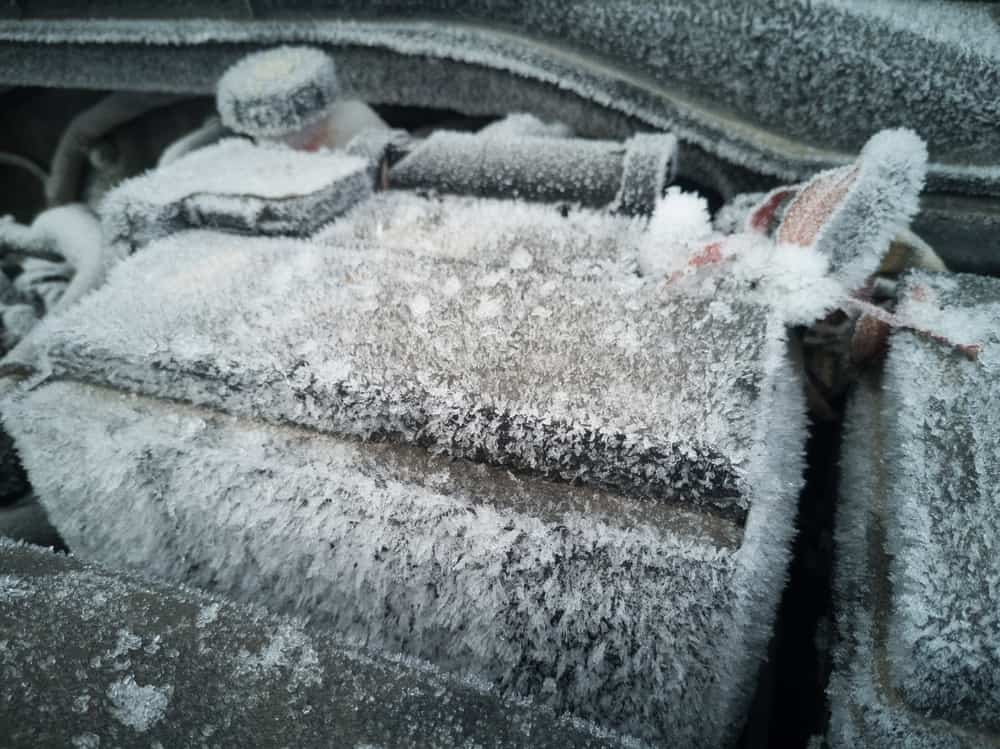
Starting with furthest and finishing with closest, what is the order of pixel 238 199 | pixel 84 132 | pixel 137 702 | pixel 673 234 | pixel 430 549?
1. pixel 84 132
2. pixel 238 199
3. pixel 673 234
4. pixel 430 549
5. pixel 137 702

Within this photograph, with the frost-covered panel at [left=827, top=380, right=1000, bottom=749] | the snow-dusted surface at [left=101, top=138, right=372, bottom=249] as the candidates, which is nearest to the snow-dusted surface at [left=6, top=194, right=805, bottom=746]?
the frost-covered panel at [left=827, top=380, right=1000, bottom=749]

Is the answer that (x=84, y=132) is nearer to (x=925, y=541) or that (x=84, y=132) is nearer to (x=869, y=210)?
(x=869, y=210)

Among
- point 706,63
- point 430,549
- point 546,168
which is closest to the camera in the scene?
point 430,549

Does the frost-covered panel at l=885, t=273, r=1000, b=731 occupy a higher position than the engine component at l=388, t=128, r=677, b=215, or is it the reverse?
the engine component at l=388, t=128, r=677, b=215

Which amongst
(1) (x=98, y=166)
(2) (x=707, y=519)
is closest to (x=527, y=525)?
(2) (x=707, y=519)

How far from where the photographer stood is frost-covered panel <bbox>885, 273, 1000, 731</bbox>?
690 mm

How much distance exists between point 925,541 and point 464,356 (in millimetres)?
693

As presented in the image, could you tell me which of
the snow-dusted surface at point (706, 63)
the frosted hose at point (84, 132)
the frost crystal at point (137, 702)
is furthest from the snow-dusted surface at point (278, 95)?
the frost crystal at point (137, 702)

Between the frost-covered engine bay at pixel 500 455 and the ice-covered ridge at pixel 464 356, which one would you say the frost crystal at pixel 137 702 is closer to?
the frost-covered engine bay at pixel 500 455

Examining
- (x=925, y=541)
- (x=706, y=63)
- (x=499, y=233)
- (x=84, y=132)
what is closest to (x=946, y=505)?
(x=925, y=541)

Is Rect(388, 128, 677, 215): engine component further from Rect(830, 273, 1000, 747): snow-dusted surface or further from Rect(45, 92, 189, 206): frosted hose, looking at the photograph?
Rect(45, 92, 189, 206): frosted hose

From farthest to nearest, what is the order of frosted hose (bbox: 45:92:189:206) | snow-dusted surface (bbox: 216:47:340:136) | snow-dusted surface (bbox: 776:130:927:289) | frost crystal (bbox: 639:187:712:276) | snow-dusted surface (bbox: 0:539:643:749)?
frosted hose (bbox: 45:92:189:206), snow-dusted surface (bbox: 216:47:340:136), frost crystal (bbox: 639:187:712:276), snow-dusted surface (bbox: 776:130:927:289), snow-dusted surface (bbox: 0:539:643:749)

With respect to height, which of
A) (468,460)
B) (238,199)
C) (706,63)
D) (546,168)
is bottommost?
(468,460)

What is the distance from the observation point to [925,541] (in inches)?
30.7
